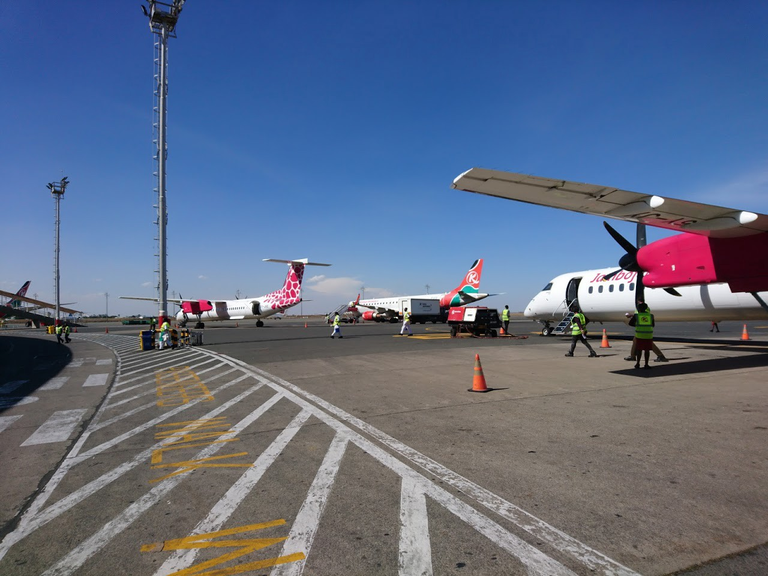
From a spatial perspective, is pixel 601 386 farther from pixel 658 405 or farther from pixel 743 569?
pixel 743 569

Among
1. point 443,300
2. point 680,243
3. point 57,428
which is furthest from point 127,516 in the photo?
point 443,300

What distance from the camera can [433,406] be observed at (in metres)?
7.78

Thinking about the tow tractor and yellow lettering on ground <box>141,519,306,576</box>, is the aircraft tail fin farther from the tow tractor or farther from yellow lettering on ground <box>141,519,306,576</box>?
yellow lettering on ground <box>141,519,306,576</box>

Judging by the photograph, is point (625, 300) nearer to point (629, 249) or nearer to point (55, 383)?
point (629, 249)

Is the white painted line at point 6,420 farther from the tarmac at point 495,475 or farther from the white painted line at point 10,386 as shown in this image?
the white painted line at point 10,386

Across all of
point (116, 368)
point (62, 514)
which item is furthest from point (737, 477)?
point (116, 368)

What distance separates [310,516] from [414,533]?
893 millimetres

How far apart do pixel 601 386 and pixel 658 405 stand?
1.86 m

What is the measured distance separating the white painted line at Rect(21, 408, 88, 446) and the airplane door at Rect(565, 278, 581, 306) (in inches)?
830

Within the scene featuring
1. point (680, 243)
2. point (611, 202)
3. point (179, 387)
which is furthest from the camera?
point (680, 243)

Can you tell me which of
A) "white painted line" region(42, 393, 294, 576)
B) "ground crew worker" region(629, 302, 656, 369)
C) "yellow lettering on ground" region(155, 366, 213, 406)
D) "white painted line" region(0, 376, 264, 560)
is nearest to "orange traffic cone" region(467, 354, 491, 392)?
"white painted line" region(42, 393, 294, 576)

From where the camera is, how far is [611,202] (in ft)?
32.6

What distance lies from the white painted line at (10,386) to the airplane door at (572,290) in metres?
22.1

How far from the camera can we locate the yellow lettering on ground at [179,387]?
8883 millimetres
